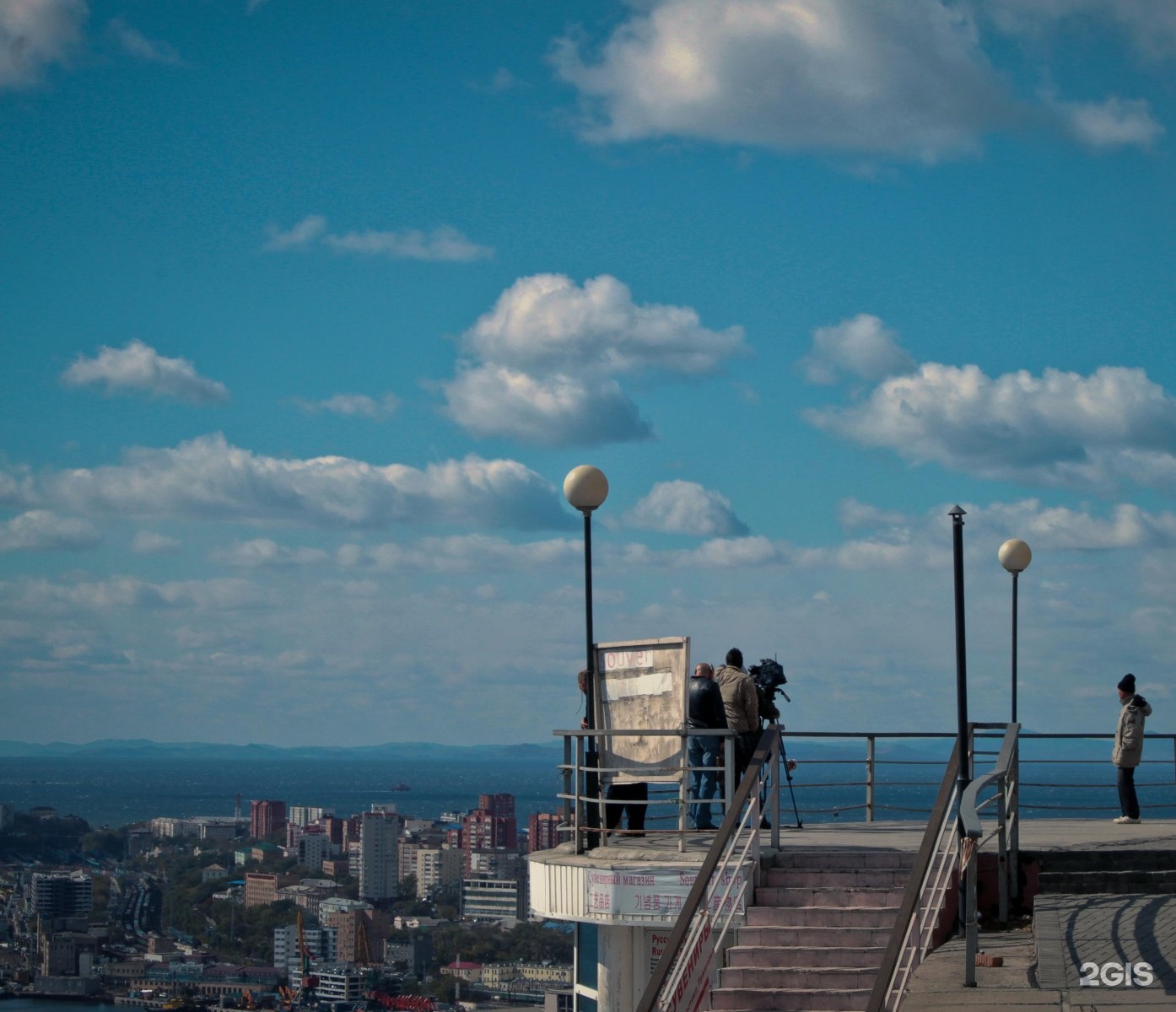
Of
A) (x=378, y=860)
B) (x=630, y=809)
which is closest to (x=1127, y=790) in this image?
(x=630, y=809)

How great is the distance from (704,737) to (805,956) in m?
3.41

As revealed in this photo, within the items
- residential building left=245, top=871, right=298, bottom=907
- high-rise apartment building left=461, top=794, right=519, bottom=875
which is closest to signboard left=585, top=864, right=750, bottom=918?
residential building left=245, top=871, right=298, bottom=907

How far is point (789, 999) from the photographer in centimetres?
1137

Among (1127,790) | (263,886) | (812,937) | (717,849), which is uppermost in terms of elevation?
(717,849)

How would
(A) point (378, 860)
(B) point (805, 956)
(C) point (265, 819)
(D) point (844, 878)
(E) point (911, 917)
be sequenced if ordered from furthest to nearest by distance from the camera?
(C) point (265, 819) → (A) point (378, 860) → (D) point (844, 878) → (B) point (805, 956) → (E) point (911, 917)

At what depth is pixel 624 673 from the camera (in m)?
14.6

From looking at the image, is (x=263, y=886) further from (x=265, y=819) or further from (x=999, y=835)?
(x=999, y=835)

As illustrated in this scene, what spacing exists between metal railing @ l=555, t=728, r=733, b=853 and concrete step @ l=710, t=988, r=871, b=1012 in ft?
6.65

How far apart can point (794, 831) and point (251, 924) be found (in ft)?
353

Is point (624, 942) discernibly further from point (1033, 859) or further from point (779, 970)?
point (1033, 859)

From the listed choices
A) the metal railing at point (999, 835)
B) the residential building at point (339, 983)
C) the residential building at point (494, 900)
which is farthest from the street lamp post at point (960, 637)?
the residential building at point (494, 900)

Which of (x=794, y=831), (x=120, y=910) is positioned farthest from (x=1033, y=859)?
(x=120, y=910)

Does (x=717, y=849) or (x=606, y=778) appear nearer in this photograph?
(x=717, y=849)

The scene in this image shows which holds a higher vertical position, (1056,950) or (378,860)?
(1056,950)
